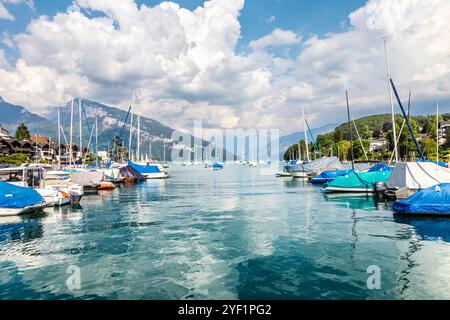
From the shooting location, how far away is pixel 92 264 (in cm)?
1491

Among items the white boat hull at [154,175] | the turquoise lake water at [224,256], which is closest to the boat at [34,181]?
the turquoise lake water at [224,256]

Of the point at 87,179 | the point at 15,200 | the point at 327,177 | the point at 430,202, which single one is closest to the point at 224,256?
the point at 430,202

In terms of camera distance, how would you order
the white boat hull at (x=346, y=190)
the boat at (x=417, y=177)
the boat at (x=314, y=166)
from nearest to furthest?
the boat at (x=417, y=177) < the white boat hull at (x=346, y=190) < the boat at (x=314, y=166)

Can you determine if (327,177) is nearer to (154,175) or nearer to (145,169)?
(154,175)

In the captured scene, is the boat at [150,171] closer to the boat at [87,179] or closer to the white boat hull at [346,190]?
the boat at [87,179]

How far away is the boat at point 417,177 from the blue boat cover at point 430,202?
8761 mm

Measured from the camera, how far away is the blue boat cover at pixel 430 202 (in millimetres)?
25203

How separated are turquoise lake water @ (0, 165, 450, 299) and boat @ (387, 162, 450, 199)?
8.43 meters

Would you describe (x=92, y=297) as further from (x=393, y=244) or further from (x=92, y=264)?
(x=393, y=244)

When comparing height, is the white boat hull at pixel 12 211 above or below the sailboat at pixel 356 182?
below

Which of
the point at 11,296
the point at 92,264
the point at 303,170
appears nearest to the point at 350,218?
the point at 92,264

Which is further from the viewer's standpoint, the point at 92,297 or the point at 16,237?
the point at 16,237

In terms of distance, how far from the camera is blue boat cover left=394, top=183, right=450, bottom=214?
2520cm
